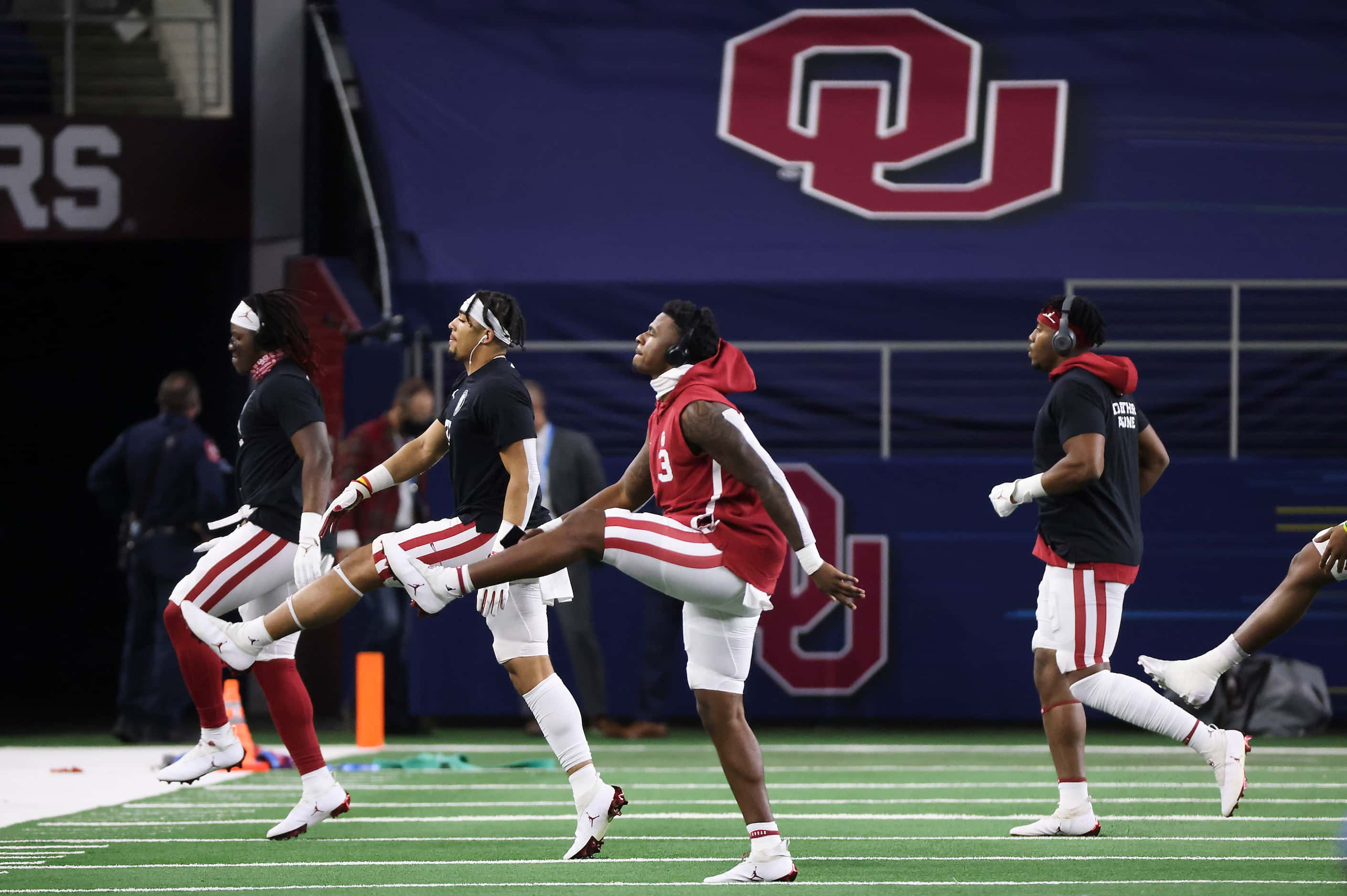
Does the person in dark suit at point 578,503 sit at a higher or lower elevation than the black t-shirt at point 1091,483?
lower

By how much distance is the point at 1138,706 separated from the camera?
24.0 ft

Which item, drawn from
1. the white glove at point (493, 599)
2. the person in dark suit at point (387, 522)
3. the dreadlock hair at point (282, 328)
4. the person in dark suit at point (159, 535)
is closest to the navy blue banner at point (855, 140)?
the person in dark suit at point (387, 522)

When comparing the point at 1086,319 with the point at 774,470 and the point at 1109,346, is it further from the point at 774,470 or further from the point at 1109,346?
the point at 1109,346

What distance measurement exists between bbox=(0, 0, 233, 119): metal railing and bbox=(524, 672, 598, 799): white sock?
9731 mm

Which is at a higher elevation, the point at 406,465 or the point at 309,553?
the point at 406,465

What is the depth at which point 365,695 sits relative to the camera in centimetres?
1234

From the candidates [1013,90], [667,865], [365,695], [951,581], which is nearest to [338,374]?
[365,695]

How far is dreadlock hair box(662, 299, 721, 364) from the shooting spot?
6.55 metres

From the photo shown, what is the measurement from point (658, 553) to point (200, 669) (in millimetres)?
2552

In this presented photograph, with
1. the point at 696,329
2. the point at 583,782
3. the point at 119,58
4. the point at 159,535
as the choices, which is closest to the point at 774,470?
the point at 696,329

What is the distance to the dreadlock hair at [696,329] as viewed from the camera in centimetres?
655

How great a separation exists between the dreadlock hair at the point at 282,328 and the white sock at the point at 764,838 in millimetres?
2987

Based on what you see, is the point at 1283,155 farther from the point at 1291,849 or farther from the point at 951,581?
the point at 1291,849

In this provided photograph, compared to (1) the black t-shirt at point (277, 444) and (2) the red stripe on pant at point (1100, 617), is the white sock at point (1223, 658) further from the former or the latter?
(1) the black t-shirt at point (277, 444)
